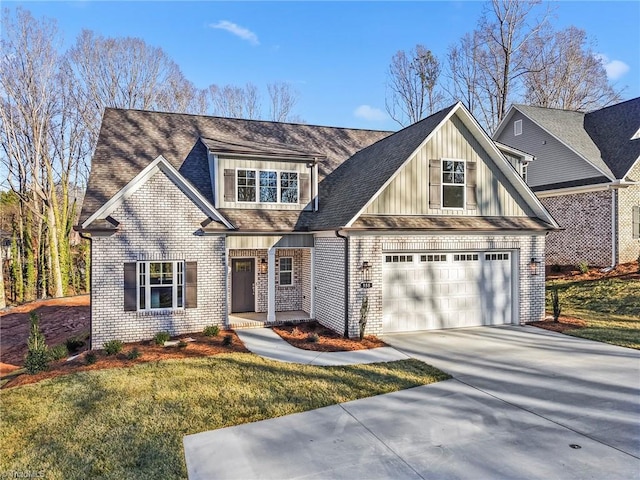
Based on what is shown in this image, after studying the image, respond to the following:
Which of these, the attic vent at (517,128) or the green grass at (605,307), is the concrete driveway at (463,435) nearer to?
the green grass at (605,307)

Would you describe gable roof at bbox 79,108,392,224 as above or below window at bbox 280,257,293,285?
above

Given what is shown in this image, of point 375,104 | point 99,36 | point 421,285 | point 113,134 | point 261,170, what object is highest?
point 99,36

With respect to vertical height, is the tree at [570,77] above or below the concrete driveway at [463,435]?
above

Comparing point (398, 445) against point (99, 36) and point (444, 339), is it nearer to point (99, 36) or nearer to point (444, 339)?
point (444, 339)

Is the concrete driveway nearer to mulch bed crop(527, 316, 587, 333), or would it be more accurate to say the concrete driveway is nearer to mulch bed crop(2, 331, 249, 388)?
mulch bed crop(527, 316, 587, 333)

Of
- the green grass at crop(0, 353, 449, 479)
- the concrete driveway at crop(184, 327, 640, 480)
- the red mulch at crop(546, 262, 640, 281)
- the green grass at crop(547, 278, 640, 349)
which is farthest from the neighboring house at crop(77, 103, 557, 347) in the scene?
the red mulch at crop(546, 262, 640, 281)

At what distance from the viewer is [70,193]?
28.2 m

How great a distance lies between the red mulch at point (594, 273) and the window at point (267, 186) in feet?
45.2

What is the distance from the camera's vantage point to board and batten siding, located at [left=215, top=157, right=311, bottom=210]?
1295 centimetres

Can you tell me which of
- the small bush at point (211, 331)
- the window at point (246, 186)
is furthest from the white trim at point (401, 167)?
the small bush at point (211, 331)

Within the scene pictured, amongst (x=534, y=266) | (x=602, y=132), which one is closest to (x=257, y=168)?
(x=534, y=266)

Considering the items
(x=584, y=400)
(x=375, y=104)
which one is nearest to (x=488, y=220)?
(x=584, y=400)

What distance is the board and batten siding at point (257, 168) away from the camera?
42.5ft

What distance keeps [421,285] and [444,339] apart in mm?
1705
